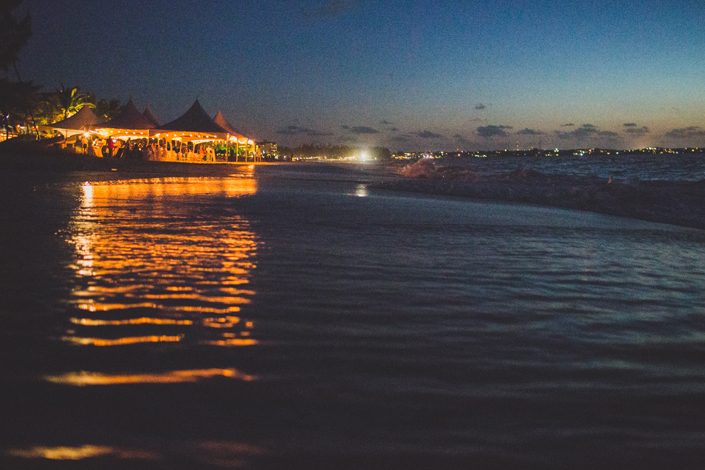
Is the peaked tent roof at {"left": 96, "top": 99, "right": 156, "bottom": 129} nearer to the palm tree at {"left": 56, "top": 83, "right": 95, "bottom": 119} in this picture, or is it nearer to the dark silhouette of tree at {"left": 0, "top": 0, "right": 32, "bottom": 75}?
the dark silhouette of tree at {"left": 0, "top": 0, "right": 32, "bottom": 75}

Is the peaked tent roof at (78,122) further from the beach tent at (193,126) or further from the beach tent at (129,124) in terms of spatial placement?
the beach tent at (193,126)

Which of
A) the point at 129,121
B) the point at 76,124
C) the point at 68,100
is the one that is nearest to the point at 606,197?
the point at 129,121

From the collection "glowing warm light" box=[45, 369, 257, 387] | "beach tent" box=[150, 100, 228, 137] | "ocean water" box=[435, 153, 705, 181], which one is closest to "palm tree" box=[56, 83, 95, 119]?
"beach tent" box=[150, 100, 228, 137]

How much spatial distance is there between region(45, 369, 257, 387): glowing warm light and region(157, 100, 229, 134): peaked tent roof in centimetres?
3761

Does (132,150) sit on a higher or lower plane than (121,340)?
higher

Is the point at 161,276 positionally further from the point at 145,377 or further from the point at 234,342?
the point at 145,377

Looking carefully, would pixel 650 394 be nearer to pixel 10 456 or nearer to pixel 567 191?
pixel 10 456

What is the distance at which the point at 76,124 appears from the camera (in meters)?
43.5

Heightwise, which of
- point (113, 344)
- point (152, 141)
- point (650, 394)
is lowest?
point (650, 394)

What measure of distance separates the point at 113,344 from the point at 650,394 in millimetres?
2568

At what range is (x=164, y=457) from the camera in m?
1.66

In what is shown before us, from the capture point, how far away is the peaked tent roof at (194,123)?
124 feet

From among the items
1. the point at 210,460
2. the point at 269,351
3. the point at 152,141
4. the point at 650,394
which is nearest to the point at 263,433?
the point at 210,460

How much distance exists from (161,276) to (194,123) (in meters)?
36.5
